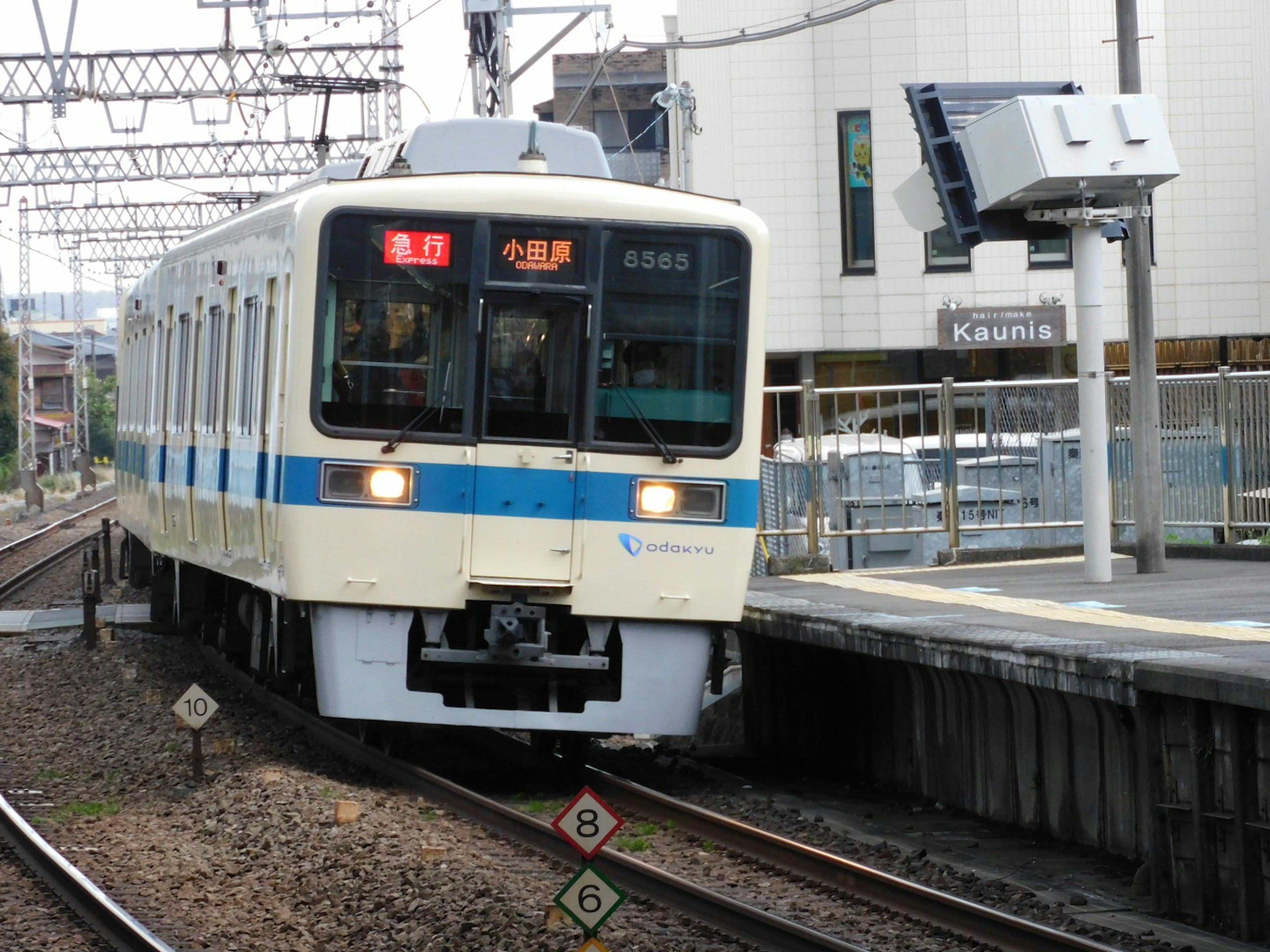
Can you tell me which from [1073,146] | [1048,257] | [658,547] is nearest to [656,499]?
[658,547]

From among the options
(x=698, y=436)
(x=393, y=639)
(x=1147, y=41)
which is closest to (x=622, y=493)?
(x=698, y=436)

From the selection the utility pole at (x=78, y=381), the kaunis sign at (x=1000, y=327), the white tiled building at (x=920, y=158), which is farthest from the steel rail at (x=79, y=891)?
the utility pole at (x=78, y=381)

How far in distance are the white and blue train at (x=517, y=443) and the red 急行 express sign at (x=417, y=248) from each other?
0.01 metres

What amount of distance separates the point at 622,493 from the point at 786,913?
109 inches

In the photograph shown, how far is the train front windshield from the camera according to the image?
9.44 metres

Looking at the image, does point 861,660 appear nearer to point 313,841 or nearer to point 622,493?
point 622,493

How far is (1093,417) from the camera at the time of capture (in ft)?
38.8

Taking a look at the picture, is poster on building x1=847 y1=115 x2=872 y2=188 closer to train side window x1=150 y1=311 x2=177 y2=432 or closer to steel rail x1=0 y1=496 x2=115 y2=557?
steel rail x1=0 y1=496 x2=115 y2=557

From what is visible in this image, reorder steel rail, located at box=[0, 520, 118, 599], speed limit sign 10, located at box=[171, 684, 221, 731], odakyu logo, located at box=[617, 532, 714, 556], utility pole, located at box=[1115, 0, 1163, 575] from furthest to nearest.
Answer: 1. steel rail, located at box=[0, 520, 118, 599]
2. utility pole, located at box=[1115, 0, 1163, 575]
3. speed limit sign 10, located at box=[171, 684, 221, 731]
4. odakyu logo, located at box=[617, 532, 714, 556]

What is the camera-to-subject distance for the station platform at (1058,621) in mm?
7316

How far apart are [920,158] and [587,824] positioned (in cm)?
2630

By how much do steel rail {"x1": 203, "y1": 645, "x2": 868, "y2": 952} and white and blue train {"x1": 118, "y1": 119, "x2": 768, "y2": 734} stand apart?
472mm

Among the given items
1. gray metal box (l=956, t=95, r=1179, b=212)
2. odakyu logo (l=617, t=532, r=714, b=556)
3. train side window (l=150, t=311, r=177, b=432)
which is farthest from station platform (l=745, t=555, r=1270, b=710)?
train side window (l=150, t=311, r=177, b=432)

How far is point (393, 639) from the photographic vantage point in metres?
9.52
